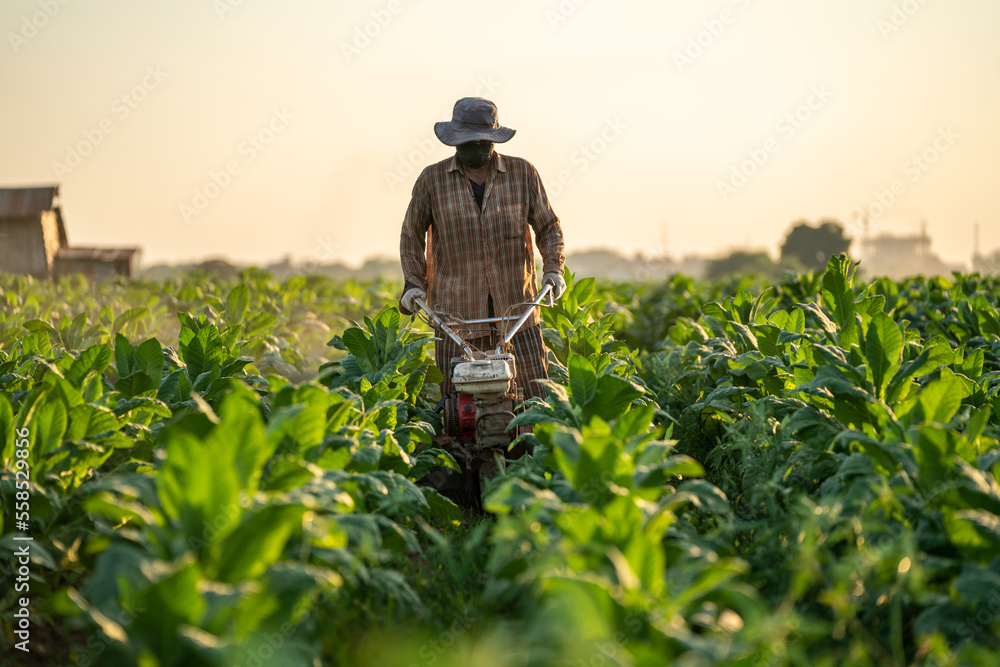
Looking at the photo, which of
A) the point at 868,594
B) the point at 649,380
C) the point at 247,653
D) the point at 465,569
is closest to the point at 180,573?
the point at 247,653

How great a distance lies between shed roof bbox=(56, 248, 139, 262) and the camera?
29984mm

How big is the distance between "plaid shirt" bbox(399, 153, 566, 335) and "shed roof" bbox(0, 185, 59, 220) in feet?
90.0

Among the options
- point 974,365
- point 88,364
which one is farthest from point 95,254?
point 974,365

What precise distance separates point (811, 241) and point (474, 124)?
67729mm

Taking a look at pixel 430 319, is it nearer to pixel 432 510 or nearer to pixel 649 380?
pixel 432 510

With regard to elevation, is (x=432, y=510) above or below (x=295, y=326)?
below

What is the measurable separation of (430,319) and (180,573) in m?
2.72

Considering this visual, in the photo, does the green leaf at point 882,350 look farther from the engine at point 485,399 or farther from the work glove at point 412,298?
the work glove at point 412,298

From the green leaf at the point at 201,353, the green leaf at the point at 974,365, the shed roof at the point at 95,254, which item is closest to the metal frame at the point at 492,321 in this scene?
the green leaf at the point at 201,353

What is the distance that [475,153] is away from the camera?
4.56m

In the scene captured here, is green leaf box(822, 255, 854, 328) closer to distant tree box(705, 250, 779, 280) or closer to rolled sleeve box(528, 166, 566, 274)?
rolled sleeve box(528, 166, 566, 274)

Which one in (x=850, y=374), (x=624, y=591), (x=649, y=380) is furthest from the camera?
(x=649, y=380)

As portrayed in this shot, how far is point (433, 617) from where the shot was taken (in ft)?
9.24

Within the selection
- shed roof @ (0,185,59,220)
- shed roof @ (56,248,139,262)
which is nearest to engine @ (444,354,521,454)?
shed roof @ (0,185,59,220)
